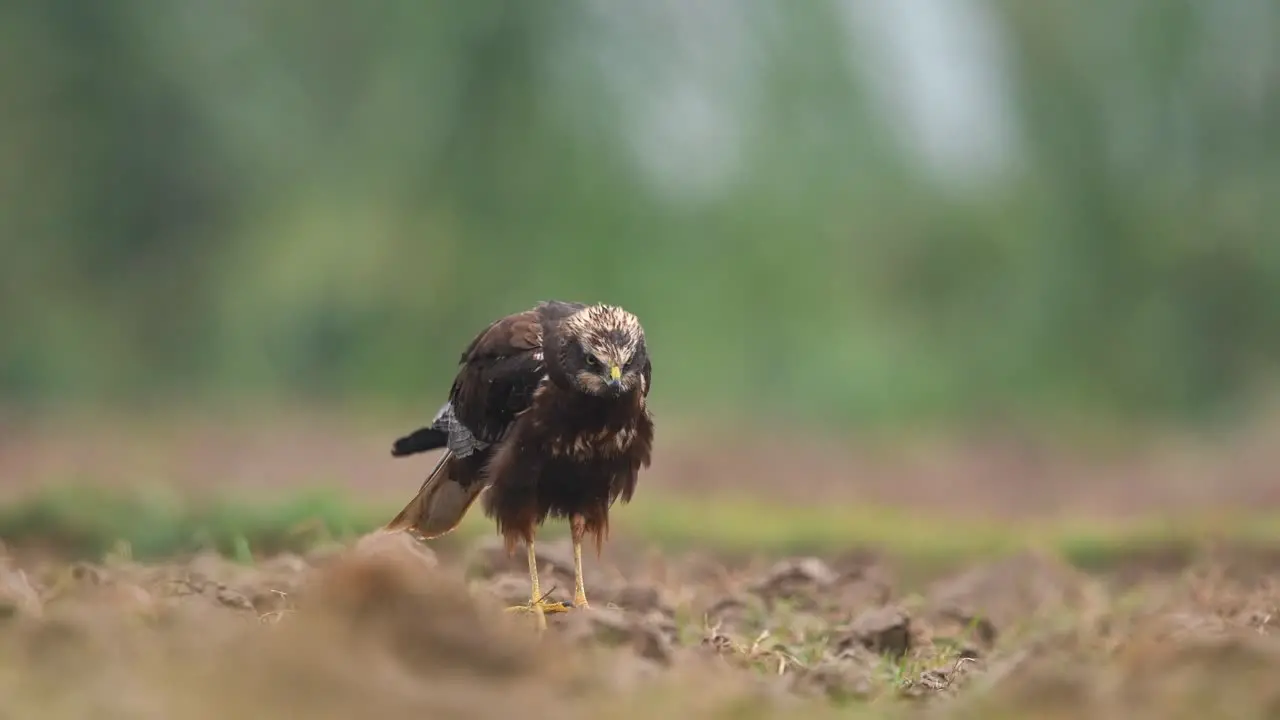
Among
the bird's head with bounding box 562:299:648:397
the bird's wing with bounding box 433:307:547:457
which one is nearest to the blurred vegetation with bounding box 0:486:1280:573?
the bird's wing with bounding box 433:307:547:457

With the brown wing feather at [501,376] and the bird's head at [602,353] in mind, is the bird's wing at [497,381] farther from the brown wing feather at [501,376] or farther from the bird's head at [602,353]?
the bird's head at [602,353]

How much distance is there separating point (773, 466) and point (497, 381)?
760 centimetres

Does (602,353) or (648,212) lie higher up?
(648,212)

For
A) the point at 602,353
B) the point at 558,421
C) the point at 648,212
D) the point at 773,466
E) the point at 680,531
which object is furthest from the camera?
the point at 648,212

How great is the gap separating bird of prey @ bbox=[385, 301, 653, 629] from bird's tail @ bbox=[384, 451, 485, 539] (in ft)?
0.77

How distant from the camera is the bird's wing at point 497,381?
6215mm

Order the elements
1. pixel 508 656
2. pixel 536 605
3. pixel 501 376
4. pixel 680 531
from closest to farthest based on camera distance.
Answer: pixel 508 656 → pixel 536 605 → pixel 501 376 → pixel 680 531

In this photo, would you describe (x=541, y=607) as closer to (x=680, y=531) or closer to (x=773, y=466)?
(x=680, y=531)

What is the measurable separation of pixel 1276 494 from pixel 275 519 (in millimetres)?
7337

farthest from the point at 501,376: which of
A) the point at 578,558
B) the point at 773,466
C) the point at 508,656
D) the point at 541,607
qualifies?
the point at 773,466

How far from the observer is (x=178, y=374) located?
1883cm

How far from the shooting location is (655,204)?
1833cm

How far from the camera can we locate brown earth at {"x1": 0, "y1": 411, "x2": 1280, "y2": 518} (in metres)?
12.1

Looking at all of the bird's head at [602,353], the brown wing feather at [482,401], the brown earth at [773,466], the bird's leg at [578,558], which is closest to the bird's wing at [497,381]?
the brown wing feather at [482,401]
